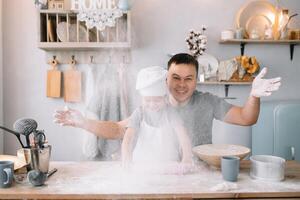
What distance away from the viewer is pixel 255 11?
2676mm

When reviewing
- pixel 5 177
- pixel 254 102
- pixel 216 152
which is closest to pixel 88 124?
pixel 5 177

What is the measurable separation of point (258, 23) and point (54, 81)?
173 centimetres

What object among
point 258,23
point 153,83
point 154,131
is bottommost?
point 154,131

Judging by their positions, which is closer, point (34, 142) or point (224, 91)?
point (34, 142)

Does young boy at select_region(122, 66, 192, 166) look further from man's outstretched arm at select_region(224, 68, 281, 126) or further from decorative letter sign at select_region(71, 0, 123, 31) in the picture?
decorative letter sign at select_region(71, 0, 123, 31)

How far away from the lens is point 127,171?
4.83 ft

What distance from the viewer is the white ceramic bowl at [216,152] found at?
4.77 ft

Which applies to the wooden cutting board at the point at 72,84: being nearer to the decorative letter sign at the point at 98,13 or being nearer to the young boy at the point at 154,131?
the decorative letter sign at the point at 98,13

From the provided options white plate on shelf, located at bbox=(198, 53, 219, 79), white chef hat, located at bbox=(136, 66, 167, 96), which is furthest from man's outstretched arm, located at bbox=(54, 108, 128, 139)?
white plate on shelf, located at bbox=(198, 53, 219, 79)

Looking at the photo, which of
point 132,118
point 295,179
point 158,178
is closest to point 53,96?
point 132,118

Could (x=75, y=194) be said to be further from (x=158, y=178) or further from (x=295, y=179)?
(x=295, y=179)

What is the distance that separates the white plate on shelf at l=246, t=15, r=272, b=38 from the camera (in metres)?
2.67

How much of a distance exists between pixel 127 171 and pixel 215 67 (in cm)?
142

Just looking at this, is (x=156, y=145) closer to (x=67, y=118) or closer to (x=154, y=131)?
(x=154, y=131)
